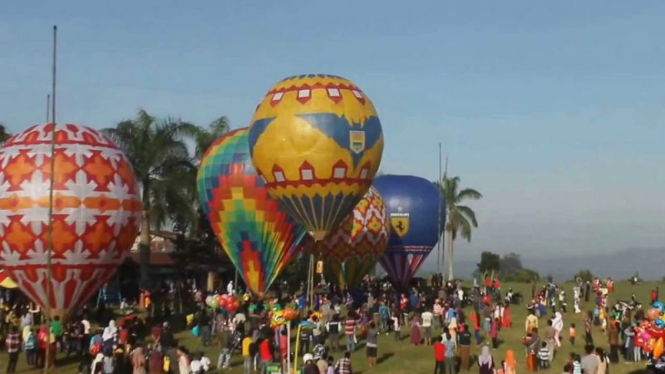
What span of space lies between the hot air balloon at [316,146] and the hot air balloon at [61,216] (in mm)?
6251

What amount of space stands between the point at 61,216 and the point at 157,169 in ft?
50.4

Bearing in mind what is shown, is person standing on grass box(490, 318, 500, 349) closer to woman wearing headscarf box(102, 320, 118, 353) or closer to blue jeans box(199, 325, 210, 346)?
blue jeans box(199, 325, 210, 346)

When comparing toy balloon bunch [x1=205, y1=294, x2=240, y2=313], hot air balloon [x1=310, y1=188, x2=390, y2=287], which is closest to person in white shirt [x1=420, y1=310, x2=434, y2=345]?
toy balloon bunch [x1=205, y1=294, x2=240, y2=313]

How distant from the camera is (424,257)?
5088 cm

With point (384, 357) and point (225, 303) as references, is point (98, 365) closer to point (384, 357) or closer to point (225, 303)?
point (225, 303)

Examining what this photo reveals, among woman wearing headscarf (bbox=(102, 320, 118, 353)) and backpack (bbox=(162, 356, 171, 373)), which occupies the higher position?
woman wearing headscarf (bbox=(102, 320, 118, 353))

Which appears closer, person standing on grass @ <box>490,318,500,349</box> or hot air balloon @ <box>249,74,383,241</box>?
person standing on grass @ <box>490,318,500,349</box>

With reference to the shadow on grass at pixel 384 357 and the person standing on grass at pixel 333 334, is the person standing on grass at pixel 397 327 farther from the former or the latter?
the person standing on grass at pixel 333 334

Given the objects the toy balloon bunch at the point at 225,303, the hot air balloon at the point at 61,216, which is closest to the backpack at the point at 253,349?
the toy balloon bunch at the point at 225,303

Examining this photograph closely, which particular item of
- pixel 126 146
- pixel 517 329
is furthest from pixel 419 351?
pixel 126 146

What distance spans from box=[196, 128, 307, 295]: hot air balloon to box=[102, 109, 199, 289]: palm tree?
5.58 meters

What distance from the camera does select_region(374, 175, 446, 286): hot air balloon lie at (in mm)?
50125

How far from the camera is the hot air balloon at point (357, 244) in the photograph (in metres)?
44.3

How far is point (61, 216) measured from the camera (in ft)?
93.0
